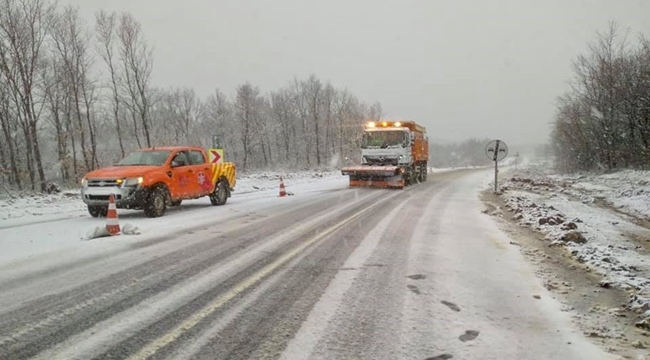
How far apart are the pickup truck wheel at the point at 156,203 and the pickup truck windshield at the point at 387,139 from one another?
1398 cm

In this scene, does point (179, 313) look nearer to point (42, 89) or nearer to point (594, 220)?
point (594, 220)

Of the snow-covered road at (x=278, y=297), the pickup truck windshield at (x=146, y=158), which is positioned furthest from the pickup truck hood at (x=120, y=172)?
the snow-covered road at (x=278, y=297)

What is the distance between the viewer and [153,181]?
12.1 m

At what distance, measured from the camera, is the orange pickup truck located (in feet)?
38.4

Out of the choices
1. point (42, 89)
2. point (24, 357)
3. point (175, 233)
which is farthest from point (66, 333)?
point (42, 89)

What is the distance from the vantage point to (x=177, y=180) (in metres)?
13.2

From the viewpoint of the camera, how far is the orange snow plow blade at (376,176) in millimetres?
23148

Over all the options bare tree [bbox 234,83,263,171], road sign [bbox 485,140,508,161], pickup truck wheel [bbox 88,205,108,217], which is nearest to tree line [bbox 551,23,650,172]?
road sign [bbox 485,140,508,161]

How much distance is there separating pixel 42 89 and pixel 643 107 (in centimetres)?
4177

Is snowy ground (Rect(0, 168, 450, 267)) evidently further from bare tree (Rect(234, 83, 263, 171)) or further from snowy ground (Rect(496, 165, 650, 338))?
bare tree (Rect(234, 83, 263, 171))

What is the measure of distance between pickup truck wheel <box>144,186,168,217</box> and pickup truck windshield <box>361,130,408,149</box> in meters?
14.0

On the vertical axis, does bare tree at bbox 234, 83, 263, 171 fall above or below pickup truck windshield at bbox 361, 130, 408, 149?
above

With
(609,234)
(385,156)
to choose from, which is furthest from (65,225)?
(385,156)

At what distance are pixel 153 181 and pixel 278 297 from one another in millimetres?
8162
